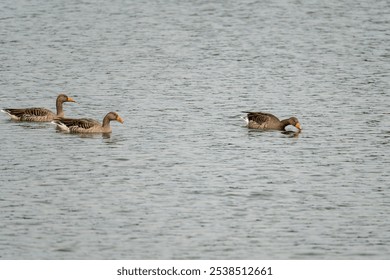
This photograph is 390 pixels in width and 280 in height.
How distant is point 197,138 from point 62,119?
4.37 metres

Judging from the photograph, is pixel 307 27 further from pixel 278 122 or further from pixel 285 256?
pixel 285 256

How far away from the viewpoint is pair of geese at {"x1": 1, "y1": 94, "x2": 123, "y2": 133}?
32969 millimetres

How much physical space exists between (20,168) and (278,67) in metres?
17.6

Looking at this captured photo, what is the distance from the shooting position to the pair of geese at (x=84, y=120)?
32969 mm

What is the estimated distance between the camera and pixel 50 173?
1104 inches

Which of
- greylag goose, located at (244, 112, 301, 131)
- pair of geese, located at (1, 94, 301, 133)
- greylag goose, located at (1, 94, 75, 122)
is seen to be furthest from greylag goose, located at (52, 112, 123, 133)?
greylag goose, located at (244, 112, 301, 131)

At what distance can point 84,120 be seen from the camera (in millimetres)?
32906

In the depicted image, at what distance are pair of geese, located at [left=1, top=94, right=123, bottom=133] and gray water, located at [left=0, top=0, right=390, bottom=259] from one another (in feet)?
1.24

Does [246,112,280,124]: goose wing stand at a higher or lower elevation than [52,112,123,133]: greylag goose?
higher

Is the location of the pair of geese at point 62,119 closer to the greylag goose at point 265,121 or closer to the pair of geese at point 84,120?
the pair of geese at point 84,120

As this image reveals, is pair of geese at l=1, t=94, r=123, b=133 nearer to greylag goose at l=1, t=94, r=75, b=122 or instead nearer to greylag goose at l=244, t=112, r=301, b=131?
greylag goose at l=1, t=94, r=75, b=122

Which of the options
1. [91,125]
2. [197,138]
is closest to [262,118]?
[197,138]

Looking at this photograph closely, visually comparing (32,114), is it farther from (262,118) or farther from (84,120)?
(262,118)

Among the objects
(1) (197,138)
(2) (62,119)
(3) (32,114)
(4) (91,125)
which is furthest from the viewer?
(3) (32,114)
